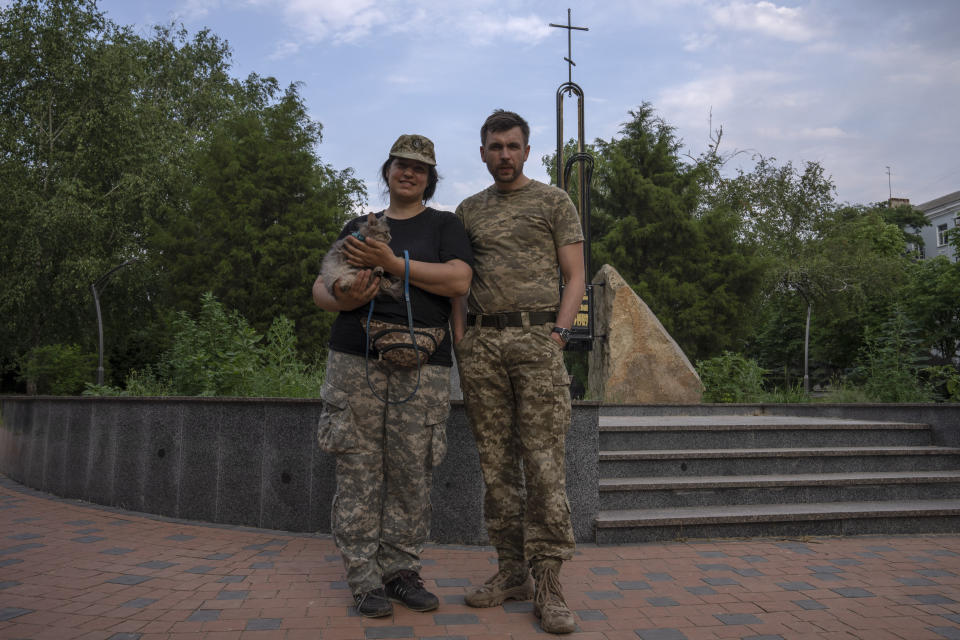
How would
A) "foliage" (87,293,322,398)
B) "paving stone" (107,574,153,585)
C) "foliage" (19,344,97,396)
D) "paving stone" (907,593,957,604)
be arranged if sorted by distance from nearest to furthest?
"paving stone" (907,593,957,604), "paving stone" (107,574,153,585), "foliage" (87,293,322,398), "foliage" (19,344,97,396)

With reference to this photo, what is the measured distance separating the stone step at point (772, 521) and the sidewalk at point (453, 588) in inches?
4.9

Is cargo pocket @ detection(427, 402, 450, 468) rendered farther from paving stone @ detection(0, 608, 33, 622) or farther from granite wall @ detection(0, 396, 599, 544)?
paving stone @ detection(0, 608, 33, 622)

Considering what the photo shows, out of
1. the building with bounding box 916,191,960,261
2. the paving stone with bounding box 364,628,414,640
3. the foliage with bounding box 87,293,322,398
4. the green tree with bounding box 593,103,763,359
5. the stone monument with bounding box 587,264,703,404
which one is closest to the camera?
the paving stone with bounding box 364,628,414,640

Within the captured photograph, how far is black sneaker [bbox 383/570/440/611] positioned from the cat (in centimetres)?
142

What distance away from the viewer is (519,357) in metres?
3.32

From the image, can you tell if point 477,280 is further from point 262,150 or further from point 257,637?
point 262,150

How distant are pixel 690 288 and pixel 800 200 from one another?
15.0 meters

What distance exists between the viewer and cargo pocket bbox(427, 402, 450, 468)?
3.40 m

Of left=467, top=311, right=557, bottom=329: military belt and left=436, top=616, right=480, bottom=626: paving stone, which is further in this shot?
left=467, top=311, right=557, bottom=329: military belt

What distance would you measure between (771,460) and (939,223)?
57.0 metres

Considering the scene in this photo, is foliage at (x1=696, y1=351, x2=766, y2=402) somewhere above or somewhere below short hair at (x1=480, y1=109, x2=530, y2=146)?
below

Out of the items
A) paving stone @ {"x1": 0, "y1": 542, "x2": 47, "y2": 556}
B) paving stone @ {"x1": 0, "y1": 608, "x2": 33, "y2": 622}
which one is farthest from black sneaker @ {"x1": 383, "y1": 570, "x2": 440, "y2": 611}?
paving stone @ {"x1": 0, "y1": 542, "x2": 47, "y2": 556}

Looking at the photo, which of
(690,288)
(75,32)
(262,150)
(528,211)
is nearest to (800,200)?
(690,288)

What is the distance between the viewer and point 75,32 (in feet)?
82.9
